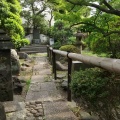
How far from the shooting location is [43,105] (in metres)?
3.45

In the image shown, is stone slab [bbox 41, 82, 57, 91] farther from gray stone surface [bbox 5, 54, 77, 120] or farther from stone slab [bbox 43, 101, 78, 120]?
stone slab [bbox 43, 101, 78, 120]

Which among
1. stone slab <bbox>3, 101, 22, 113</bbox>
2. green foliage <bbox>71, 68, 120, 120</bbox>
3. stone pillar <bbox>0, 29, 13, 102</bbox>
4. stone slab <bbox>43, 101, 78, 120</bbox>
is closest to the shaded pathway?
stone slab <bbox>43, 101, 78, 120</bbox>

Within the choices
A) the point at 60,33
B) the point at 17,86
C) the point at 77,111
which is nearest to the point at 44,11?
the point at 60,33

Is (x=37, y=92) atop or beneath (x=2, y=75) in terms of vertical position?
beneath

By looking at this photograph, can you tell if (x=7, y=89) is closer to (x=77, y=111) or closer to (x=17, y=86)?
(x=17, y=86)

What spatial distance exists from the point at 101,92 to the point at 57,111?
1.35m

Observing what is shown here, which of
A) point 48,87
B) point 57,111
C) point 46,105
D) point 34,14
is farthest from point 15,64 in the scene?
point 34,14

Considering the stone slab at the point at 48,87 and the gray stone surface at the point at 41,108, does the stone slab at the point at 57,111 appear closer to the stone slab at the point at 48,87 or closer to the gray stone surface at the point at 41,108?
the gray stone surface at the point at 41,108

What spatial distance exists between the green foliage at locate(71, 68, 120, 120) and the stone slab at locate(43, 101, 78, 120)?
867 millimetres

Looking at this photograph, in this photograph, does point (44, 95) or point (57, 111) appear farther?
point (44, 95)

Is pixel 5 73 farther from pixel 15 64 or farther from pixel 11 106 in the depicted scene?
pixel 15 64

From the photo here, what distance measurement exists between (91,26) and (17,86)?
2.43m

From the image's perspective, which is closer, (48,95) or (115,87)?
(115,87)

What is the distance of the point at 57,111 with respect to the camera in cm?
311
